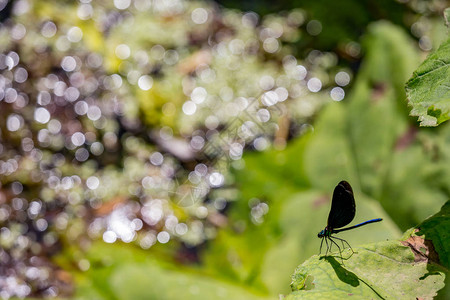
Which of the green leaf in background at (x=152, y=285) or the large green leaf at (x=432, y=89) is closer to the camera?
the large green leaf at (x=432, y=89)

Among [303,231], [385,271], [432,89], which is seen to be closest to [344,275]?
[385,271]

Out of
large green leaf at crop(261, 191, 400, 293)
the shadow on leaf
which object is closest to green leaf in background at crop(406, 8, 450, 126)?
the shadow on leaf

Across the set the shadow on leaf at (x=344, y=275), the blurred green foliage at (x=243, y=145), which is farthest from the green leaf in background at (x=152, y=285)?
the shadow on leaf at (x=344, y=275)

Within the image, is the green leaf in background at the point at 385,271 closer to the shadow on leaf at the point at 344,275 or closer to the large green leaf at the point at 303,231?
the shadow on leaf at the point at 344,275

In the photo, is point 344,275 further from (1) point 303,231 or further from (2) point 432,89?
(1) point 303,231

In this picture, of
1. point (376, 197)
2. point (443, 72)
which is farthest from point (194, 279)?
point (443, 72)
